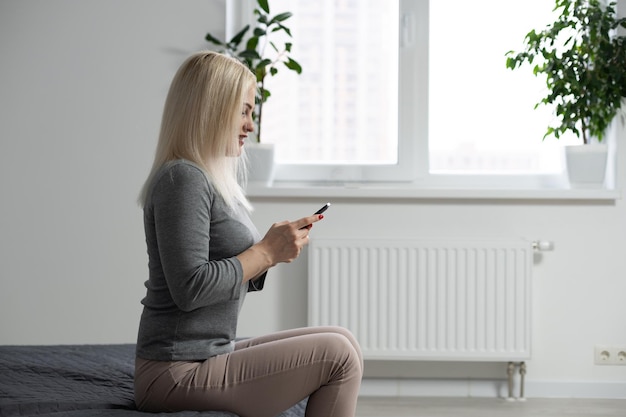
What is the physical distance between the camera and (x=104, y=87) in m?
3.25

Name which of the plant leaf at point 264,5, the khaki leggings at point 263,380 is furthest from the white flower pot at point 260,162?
the khaki leggings at point 263,380

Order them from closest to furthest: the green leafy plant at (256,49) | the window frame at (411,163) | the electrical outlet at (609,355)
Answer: the green leafy plant at (256,49)
the electrical outlet at (609,355)
the window frame at (411,163)

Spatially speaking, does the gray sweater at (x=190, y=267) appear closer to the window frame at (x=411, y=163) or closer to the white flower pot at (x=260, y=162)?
the white flower pot at (x=260, y=162)

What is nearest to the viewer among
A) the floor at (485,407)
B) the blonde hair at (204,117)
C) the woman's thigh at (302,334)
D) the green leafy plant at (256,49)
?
the blonde hair at (204,117)

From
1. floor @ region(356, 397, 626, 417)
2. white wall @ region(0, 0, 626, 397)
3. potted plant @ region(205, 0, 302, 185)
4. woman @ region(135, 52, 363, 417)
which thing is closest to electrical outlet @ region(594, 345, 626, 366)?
white wall @ region(0, 0, 626, 397)

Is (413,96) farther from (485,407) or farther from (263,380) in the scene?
(263,380)

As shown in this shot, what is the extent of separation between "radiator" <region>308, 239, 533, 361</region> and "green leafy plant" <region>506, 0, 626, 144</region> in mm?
528

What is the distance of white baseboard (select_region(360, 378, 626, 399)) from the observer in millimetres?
3238

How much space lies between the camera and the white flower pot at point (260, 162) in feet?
10.5

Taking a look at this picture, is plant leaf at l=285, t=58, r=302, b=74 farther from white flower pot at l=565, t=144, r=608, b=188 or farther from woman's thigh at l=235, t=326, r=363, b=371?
woman's thigh at l=235, t=326, r=363, b=371

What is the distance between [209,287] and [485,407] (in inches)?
73.5

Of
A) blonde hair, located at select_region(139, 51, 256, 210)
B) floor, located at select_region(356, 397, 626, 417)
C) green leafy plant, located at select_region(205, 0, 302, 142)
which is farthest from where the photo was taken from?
green leafy plant, located at select_region(205, 0, 302, 142)

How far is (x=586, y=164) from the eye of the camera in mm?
3191

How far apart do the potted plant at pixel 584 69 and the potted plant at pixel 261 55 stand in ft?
2.89
